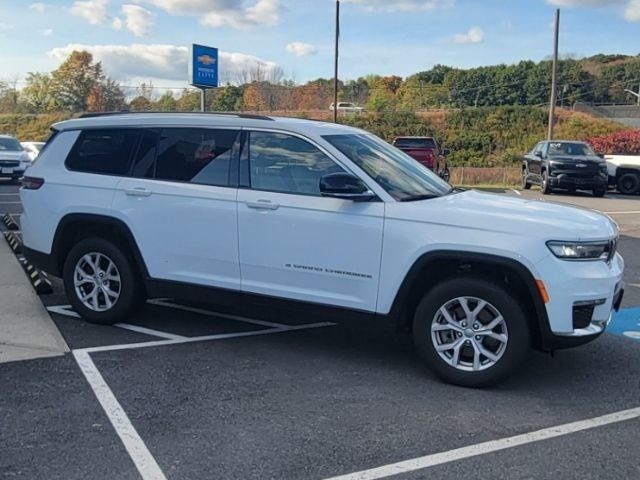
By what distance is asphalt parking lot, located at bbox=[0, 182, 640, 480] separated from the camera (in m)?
3.47

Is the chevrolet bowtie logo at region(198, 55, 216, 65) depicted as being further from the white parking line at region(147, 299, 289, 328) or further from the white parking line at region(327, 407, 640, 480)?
the white parking line at region(327, 407, 640, 480)

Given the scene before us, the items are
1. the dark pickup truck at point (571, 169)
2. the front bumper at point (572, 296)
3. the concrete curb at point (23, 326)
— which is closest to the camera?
the front bumper at point (572, 296)

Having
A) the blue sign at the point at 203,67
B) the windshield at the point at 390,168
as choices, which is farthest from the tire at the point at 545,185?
the windshield at the point at 390,168

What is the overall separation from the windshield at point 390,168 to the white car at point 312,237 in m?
0.02

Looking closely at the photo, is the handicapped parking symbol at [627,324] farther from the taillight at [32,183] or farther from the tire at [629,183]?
the tire at [629,183]

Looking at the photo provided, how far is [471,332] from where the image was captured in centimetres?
455

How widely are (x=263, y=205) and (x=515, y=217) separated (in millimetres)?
1848

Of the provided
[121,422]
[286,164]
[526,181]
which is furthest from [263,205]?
[526,181]

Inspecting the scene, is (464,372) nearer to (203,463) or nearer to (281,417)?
(281,417)

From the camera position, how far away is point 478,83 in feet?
277

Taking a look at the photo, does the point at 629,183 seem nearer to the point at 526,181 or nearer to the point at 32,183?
the point at 526,181

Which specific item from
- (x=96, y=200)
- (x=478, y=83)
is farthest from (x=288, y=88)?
(x=96, y=200)

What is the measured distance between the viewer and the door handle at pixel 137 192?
554 centimetres

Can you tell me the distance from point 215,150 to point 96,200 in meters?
1.18
